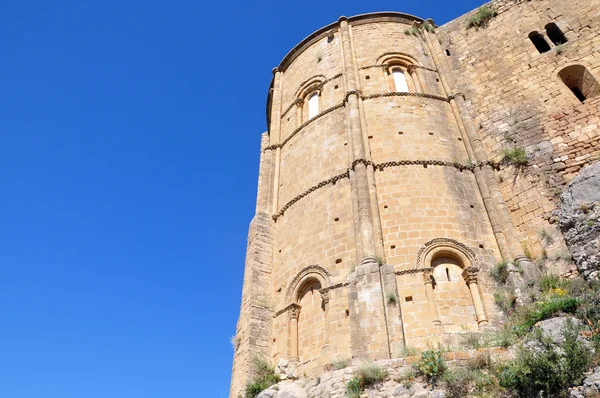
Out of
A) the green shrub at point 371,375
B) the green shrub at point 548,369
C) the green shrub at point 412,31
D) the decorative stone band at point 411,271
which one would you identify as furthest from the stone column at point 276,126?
the green shrub at point 548,369

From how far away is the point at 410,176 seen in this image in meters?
13.3

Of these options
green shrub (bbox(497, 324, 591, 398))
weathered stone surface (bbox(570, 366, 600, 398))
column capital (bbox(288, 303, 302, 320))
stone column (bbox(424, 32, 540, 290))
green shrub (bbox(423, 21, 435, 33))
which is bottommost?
weathered stone surface (bbox(570, 366, 600, 398))

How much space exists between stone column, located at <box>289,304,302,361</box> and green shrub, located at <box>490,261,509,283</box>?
15.7ft

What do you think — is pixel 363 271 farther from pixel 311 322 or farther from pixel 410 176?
pixel 410 176

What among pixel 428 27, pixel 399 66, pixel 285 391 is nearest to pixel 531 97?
pixel 399 66

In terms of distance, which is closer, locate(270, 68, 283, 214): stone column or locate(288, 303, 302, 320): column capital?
locate(288, 303, 302, 320): column capital

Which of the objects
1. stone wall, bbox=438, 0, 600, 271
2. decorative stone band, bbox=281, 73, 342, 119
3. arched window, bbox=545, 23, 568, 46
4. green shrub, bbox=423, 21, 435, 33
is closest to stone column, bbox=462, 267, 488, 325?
stone wall, bbox=438, 0, 600, 271

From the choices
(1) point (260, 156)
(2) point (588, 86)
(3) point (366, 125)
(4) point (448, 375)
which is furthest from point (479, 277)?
(1) point (260, 156)

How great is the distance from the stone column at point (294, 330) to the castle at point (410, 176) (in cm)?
4

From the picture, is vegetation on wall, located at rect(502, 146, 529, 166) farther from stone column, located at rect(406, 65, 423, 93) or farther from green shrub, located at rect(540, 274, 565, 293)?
green shrub, located at rect(540, 274, 565, 293)

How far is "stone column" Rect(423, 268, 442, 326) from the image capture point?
10589mm

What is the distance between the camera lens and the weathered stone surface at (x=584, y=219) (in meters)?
10.4

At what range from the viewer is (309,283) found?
12812 millimetres

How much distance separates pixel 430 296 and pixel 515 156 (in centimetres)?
530
